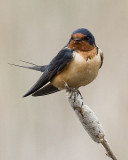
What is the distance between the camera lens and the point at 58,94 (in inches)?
92.1

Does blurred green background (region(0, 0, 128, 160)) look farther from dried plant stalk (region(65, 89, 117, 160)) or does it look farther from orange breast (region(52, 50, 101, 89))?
dried plant stalk (region(65, 89, 117, 160))

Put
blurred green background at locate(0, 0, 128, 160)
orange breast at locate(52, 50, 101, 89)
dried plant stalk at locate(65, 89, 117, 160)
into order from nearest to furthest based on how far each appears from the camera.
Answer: dried plant stalk at locate(65, 89, 117, 160) < orange breast at locate(52, 50, 101, 89) < blurred green background at locate(0, 0, 128, 160)

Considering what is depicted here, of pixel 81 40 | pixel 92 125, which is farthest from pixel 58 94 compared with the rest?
pixel 92 125

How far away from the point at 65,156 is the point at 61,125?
176 mm

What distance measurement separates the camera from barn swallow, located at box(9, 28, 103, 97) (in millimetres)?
1422

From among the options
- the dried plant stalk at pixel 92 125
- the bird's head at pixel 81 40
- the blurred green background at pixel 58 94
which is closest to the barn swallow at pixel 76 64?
the bird's head at pixel 81 40

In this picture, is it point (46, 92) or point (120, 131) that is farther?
point (120, 131)

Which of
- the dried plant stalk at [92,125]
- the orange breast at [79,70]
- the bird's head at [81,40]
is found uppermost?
the bird's head at [81,40]

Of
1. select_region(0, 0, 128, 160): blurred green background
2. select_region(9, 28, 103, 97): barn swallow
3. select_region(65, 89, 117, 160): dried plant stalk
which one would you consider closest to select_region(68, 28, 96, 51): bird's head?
select_region(9, 28, 103, 97): barn swallow

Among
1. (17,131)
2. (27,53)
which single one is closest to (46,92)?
(17,131)

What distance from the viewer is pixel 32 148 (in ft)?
7.38

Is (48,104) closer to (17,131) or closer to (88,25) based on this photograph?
(17,131)

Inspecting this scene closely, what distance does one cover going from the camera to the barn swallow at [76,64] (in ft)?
4.66

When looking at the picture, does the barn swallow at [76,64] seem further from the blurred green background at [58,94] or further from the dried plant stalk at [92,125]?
the blurred green background at [58,94]
